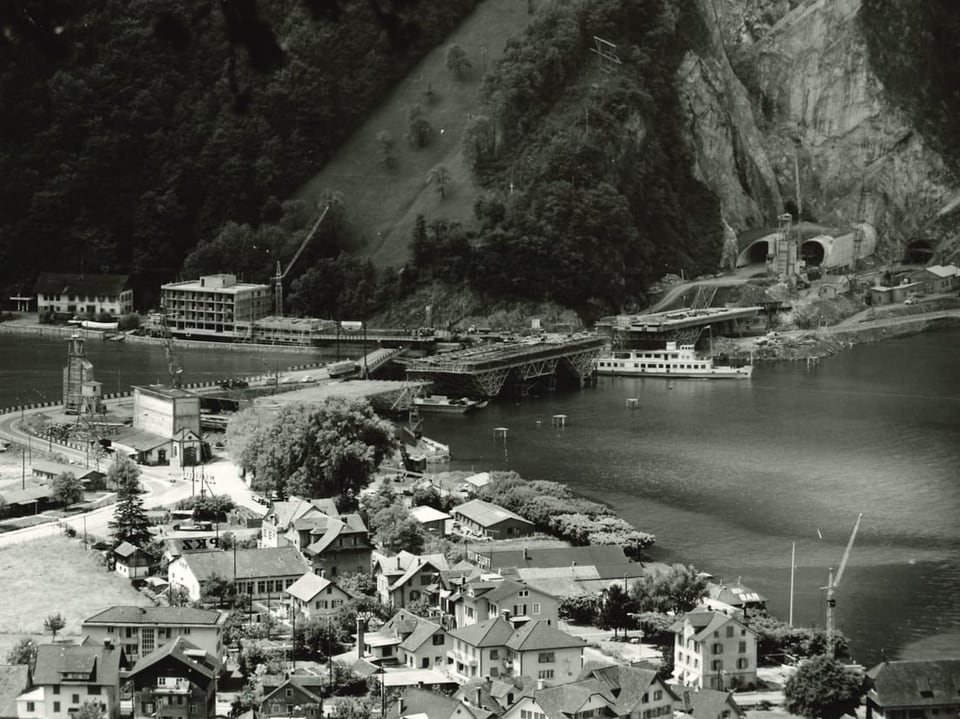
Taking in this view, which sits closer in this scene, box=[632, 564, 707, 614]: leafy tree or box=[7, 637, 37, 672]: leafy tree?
box=[7, 637, 37, 672]: leafy tree

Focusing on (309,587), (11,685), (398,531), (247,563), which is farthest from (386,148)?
(11,685)

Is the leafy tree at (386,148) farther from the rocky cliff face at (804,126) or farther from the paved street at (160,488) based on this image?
the paved street at (160,488)

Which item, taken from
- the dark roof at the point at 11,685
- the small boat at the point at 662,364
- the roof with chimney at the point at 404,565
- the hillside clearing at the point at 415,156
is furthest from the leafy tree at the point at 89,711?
the hillside clearing at the point at 415,156

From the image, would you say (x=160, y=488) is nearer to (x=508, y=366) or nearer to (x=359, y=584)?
(x=359, y=584)

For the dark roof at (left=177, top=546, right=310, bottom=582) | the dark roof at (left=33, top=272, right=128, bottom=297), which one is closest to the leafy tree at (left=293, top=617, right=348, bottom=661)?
the dark roof at (left=177, top=546, right=310, bottom=582)

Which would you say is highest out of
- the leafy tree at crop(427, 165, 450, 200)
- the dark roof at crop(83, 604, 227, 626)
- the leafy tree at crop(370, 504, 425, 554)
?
the leafy tree at crop(427, 165, 450, 200)

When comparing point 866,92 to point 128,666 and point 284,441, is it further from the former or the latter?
point 128,666

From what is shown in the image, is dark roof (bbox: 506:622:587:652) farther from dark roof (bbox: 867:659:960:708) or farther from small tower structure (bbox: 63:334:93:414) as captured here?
small tower structure (bbox: 63:334:93:414)
